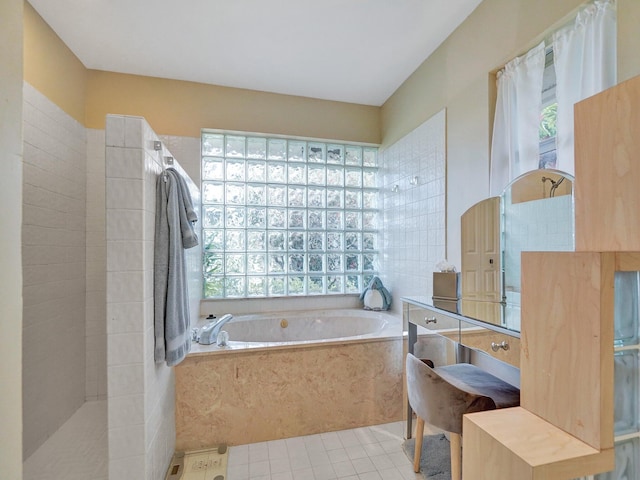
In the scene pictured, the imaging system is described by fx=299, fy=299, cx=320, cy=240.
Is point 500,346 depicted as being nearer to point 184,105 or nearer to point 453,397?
point 453,397

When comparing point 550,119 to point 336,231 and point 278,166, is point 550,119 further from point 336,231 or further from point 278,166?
point 278,166

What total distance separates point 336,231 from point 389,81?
1.45 meters

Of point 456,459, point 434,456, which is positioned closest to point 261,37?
point 456,459

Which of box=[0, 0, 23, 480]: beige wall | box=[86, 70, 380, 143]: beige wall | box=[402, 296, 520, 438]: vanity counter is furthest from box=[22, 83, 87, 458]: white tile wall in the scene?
box=[402, 296, 520, 438]: vanity counter

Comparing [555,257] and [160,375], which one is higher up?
[555,257]

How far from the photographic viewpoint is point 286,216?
9.54 ft

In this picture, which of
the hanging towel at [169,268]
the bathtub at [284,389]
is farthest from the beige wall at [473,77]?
the hanging towel at [169,268]

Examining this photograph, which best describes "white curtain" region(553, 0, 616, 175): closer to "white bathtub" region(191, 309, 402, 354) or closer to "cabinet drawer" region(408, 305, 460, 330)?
"cabinet drawer" region(408, 305, 460, 330)

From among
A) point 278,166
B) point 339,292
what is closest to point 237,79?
point 278,166

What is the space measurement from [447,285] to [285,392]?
3.95 ft

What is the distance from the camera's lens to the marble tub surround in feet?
5.86

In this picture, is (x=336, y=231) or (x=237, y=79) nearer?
(x=237, y=79)

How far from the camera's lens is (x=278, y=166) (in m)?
2.91

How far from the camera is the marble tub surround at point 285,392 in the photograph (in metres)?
1.79
